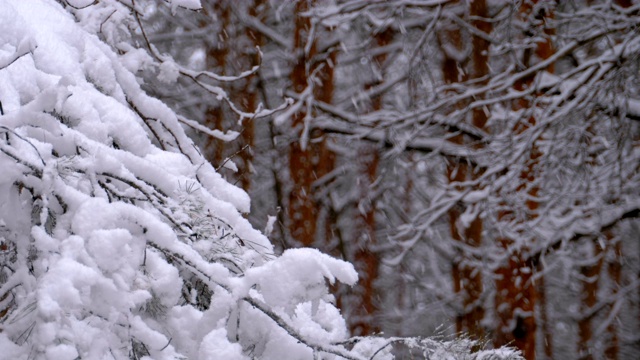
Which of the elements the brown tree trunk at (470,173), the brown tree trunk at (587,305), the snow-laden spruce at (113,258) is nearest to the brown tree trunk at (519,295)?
the brown tree trunk at (470,173)

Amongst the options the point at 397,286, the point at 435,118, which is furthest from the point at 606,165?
the point at 397,286

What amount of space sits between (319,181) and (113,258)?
644cm

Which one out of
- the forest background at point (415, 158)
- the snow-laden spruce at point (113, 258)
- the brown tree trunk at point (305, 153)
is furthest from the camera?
the brown tree trunk at point (305, 153)

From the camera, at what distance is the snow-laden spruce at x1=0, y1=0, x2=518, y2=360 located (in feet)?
4.67

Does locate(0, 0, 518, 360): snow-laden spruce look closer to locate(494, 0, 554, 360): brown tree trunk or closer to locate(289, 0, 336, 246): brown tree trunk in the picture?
locate(494, 0, 554, 360): brown tree trunk

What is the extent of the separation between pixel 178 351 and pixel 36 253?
1.28 feet

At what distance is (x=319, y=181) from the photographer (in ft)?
26.0

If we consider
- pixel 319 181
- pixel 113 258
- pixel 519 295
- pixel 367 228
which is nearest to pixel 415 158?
pixel 367 228

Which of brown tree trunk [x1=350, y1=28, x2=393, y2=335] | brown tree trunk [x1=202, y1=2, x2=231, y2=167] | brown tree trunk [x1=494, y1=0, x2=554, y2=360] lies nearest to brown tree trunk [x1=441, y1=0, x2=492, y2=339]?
brown tree trunk [x1=494, y1=0, x2=554, y2=360]

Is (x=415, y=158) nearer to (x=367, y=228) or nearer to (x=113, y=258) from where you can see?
(x=367, y=228)

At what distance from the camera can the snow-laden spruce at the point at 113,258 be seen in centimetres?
142

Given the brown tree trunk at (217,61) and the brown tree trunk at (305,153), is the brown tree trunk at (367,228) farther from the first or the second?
the brown tree trunk at (217,61)

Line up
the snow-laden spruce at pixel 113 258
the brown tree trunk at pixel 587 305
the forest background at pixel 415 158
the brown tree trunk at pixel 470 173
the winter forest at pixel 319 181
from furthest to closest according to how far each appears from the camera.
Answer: the brown tree trunk at pixel 587 305 < the brown tree trunk at pixel 470 173 < the forest background at pixel 415 158 < the winter forest at pixel 319 181 < the snow-laden spruce at pixel 113 258

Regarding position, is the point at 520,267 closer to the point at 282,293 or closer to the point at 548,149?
the point at 548,149
